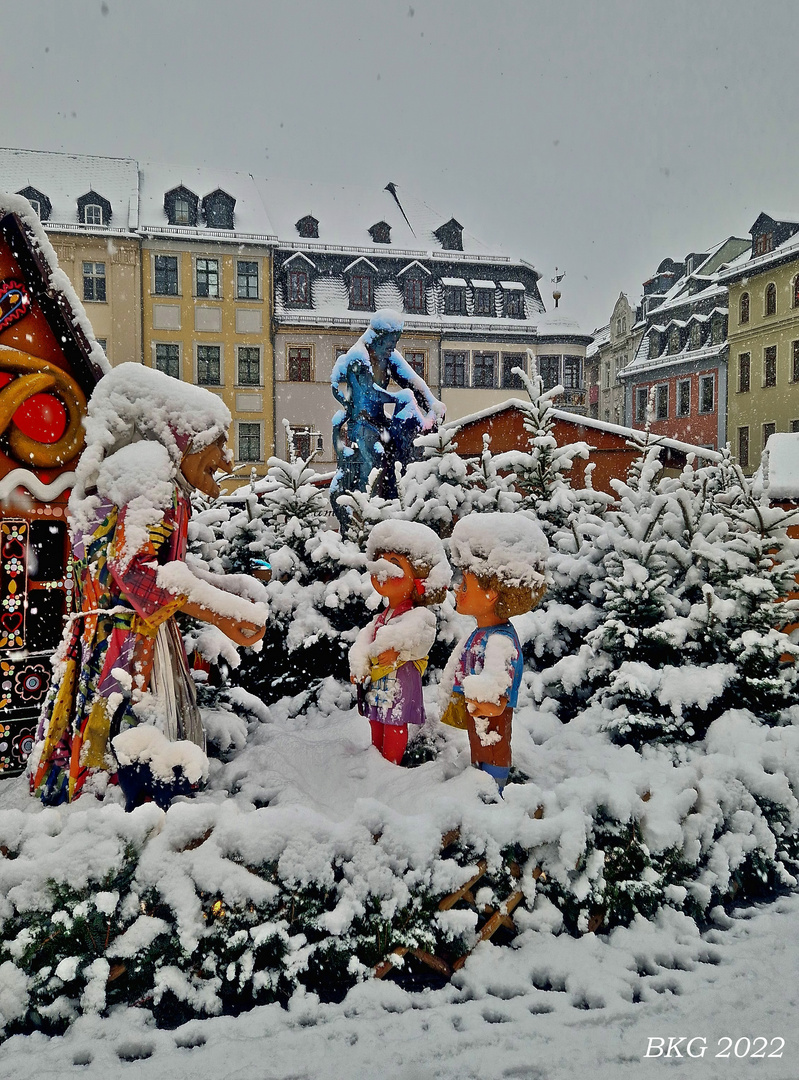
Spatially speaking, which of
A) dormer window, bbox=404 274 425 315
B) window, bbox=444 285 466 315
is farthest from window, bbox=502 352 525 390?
dormer window, bbox=404 274 425 315

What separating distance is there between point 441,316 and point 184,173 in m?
11.2

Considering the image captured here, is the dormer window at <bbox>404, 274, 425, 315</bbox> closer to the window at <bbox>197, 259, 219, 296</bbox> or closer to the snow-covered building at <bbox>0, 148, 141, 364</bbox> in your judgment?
the window at <bbox>197, 259, 219, 296</bbox>

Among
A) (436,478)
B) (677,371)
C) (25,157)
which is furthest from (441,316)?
(436,478)

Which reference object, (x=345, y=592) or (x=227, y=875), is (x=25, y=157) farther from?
(x=227, y=875)

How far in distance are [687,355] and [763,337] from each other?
3686 millimetres

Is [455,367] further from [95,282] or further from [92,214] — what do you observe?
[92,214]

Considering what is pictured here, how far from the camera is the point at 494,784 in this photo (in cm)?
291

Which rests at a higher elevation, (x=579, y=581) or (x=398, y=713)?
(x=579, y=581)

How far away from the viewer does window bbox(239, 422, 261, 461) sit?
94.7 feet

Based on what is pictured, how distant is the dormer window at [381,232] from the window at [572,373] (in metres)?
8.88

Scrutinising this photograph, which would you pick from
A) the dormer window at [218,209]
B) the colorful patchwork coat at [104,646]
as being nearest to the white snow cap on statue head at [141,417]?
the colorful patchwork coat at [104,646]

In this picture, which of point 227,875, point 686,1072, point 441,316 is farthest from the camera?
point 441,316

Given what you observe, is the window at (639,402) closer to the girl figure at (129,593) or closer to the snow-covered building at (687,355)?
the snow-covered building at (687,355)

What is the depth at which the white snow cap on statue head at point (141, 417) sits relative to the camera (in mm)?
2789
